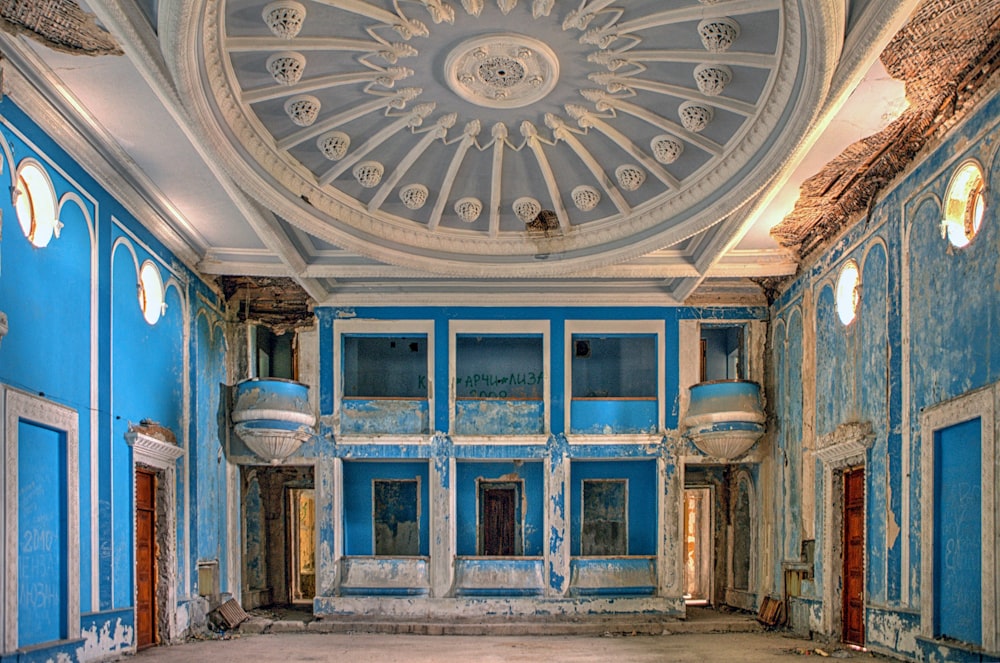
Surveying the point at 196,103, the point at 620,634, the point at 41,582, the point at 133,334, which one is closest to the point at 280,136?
the point at 196,103

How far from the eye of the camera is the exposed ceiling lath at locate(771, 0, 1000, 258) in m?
8.15

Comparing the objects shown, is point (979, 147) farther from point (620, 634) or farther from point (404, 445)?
point (404, 445)

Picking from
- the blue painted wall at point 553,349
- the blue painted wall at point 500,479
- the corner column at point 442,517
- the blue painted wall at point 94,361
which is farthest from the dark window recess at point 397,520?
the blue painted wall at point 94,361

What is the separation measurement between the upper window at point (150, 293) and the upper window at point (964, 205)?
9.41m

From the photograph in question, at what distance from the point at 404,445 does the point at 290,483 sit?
4514 millimetres

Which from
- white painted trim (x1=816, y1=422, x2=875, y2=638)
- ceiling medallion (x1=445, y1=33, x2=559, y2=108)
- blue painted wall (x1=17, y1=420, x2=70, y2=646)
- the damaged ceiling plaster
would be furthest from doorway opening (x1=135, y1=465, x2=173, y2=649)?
white painted trim (x1=816, y1=422, x2=875, y2=638)

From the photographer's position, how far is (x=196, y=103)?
30.8 feet

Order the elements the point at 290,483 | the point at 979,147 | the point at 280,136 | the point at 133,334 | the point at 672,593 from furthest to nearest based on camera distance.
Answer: the point at 290,483 < the point at 672,593 < the point at 133,334 < the point at 280,136 < the point at 979,147

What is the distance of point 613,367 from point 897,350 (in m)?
7.51

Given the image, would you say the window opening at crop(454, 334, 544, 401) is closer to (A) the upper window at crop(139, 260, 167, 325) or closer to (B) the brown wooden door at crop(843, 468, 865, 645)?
(A) the upper window at crop(139, 260, 167, 325)

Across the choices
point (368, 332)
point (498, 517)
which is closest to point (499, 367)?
point (368, 332)

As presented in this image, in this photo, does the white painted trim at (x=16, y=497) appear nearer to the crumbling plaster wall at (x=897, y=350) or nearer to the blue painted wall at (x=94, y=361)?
the blue painted wall at (x=94, y=361)

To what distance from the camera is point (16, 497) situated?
8.67m

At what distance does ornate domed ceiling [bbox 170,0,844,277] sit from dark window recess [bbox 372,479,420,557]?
491 cm
